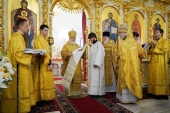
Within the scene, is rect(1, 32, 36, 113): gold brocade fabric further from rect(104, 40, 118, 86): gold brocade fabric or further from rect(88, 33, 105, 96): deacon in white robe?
rect(104, 40, 118, 86): gold brocade fabric

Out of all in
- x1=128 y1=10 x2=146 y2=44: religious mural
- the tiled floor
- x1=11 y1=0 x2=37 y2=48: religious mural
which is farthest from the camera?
x1=128 y1=10 x2=146 y2=44: religious mural

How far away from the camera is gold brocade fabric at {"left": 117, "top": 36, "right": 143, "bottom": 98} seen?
394cm

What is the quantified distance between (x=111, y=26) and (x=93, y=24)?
85cm

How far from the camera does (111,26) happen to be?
6824 millimetres

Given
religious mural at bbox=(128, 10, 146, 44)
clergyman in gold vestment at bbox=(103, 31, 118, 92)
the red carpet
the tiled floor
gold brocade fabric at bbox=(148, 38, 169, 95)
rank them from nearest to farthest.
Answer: the red carpet
the tiled floor
gold brocade fabric at bbox=(148, 38, 169, 95)
clergyman in gold vestment at bbox=(103, 31, 118, 92)
religious mural at bbox=(128, 10, 146, 44)

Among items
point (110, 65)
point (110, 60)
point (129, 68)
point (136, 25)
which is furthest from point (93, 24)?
point (129, 68)

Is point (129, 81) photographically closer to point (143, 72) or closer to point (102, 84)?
point (102, 84)

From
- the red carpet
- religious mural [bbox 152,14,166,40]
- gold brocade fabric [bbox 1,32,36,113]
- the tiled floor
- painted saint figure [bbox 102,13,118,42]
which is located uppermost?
religious mural [bbox 152,14,166,40]

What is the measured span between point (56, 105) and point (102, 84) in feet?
5.19

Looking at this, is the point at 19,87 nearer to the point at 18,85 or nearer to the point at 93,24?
the point at 18,85

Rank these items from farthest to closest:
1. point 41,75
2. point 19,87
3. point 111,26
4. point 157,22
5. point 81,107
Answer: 1. point 157,22
2. point 111,26
3. point 41,75
4. point 81,107
5. point 19,87

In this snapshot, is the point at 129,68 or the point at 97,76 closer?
the point at 129,68

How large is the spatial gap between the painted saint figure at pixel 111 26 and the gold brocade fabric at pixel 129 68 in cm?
266

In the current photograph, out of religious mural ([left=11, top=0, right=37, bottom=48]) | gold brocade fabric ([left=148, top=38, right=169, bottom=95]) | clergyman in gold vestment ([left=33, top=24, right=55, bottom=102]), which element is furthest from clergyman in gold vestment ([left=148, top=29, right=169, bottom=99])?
religious mural ([left=11, top=0, right=37, bottom=48])
